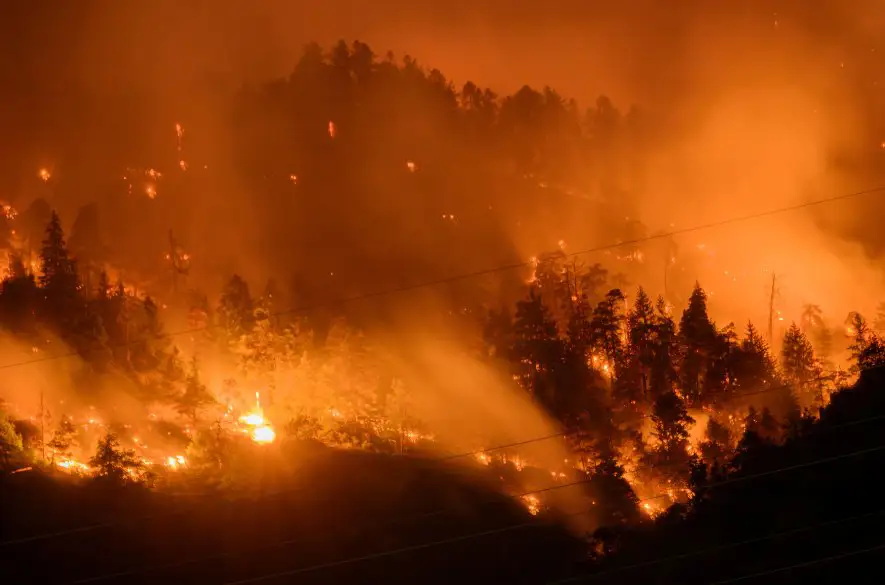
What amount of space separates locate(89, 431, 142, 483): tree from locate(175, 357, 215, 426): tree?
7.14 m

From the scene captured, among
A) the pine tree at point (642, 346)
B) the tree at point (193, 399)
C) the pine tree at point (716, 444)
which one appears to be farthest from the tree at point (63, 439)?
the pine tree at point (716, 444)

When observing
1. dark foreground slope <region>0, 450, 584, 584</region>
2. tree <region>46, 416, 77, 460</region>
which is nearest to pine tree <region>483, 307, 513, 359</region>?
dark foreground slope <region>0, 450, 584, 584</region>

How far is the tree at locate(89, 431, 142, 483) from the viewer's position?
42844mm

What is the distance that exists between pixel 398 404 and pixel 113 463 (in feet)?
58.9

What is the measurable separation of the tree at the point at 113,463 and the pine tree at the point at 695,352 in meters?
34.8

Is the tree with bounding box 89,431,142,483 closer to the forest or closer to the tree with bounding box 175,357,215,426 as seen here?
the forest

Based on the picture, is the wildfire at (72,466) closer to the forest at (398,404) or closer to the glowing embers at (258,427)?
the forest at (398,404)

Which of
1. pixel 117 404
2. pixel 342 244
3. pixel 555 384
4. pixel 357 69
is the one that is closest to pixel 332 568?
pixel 555 384

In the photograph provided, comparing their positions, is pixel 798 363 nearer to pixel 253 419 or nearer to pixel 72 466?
pixel 253 419

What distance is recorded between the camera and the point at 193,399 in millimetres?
51250

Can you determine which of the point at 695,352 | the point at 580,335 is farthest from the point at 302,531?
the point at 695,352

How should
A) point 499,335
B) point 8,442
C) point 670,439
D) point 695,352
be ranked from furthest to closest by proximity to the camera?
point 499,335 < point 695,352 < point 8,442 < point 670,439

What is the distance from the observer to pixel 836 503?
2850 cm

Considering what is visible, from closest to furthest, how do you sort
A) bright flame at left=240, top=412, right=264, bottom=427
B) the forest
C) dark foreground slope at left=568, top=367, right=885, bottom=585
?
dark foreground slope at left=568, top=367, right=885, bottom=585
the forest
bright flame at left=240, top=412, right=264, bottom=427
